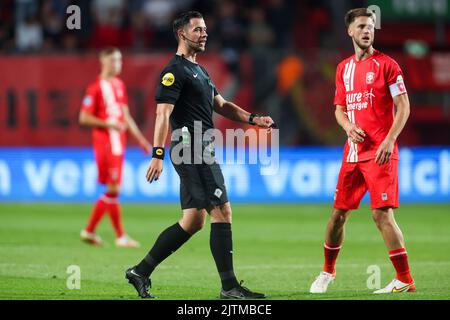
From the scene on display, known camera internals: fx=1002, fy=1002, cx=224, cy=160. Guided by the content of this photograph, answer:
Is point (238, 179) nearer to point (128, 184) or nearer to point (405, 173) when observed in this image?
point (128, 184)

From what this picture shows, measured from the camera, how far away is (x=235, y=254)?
11586 mm

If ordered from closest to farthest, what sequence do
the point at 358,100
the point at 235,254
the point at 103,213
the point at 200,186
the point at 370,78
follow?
1. the point at 200,186
2. the point at 370,78
3. the point at 358,100
4. the point at 235,254
5. the point at 103,213

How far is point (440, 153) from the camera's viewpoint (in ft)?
58.8

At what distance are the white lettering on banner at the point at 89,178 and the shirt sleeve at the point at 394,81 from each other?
34.7 feet

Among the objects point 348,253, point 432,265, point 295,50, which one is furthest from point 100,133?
point 295,50

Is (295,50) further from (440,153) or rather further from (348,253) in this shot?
(348,253)

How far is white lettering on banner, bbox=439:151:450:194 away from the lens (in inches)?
699

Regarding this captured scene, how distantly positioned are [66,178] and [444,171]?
6.83 m

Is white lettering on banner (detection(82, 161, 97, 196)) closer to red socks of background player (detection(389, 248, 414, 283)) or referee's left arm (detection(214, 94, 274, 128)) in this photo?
referee's left arm (detection(214, 94, 274, 128))

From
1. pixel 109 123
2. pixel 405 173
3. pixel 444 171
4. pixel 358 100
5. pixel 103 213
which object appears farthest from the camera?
pixel 405 173

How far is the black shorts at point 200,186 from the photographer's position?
7.98 meters

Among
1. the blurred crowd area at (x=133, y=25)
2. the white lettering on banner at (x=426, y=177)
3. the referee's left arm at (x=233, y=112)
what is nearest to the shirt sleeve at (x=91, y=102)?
the referee's left arm at (x=233, y=112)

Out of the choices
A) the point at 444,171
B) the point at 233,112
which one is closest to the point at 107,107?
the point at 233,112

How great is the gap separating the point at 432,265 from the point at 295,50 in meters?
9.32
